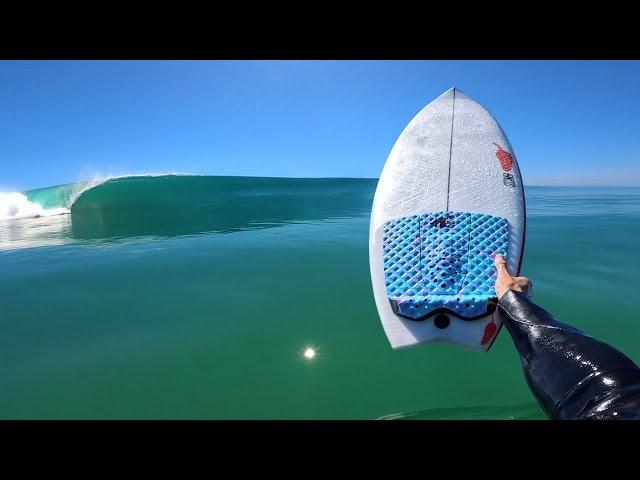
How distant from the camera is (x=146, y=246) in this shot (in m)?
5.25

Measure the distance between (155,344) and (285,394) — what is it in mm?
1167

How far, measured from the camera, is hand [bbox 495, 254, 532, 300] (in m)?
2.10

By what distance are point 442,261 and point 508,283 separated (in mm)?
493

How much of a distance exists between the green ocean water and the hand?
18.8 inches

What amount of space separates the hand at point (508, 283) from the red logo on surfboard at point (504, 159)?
1.49m

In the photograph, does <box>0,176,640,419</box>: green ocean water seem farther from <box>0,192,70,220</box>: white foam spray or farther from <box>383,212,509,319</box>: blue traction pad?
<box>0,192,70,220</box>: white foam spray

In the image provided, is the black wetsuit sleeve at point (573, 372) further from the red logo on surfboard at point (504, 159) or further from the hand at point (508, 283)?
Answer: the red logo on surfboard at point (504, 159)

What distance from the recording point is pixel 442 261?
2.55 meters

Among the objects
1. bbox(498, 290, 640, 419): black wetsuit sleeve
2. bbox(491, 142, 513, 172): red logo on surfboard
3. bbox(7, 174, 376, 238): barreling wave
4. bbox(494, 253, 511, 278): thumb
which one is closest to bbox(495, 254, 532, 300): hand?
bbox(494, 253, 511, 278): thumb

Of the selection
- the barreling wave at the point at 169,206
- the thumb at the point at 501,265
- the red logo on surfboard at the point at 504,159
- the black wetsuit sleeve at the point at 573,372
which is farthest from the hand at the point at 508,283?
the barreling wave at the point at 169,206

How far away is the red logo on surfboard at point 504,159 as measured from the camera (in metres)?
3.44

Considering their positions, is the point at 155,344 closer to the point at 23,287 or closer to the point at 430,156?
the point at 23,287
